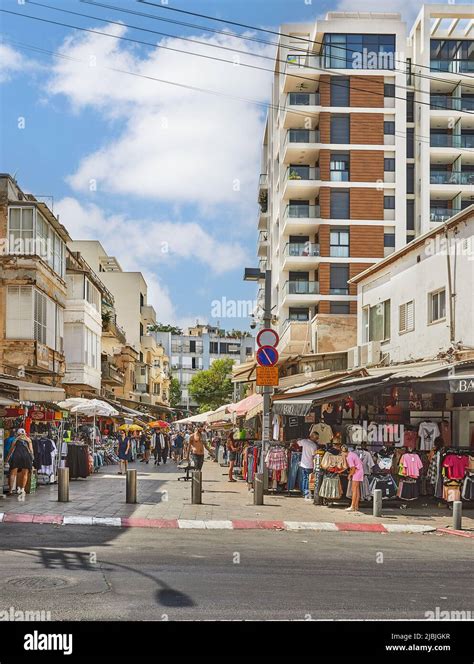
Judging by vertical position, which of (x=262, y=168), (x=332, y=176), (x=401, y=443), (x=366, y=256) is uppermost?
(x=262, y=168)

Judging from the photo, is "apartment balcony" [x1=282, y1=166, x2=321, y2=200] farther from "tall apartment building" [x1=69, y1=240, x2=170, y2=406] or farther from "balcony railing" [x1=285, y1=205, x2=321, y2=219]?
"tall apartment building" [x1=69, y1=240, x2=170, y2=406]

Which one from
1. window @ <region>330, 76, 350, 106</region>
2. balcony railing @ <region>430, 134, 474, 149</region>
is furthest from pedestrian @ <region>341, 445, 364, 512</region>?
balcony railing @ <region>430, 134, 474, 149</region>

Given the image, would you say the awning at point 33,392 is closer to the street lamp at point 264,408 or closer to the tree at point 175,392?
the street lamp at point 264,408

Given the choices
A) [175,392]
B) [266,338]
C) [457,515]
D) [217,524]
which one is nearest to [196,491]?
[217,524]

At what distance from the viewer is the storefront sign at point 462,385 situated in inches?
677

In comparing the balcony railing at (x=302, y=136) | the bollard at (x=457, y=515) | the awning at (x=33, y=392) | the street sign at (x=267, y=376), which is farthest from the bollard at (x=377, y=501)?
the balcony railing at (x=302, y=136)

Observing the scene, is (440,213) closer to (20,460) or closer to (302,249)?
(302,249)

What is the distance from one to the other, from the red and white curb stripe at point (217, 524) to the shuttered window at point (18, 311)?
17.6m

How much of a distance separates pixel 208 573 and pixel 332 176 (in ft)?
151

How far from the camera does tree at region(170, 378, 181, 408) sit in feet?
397
